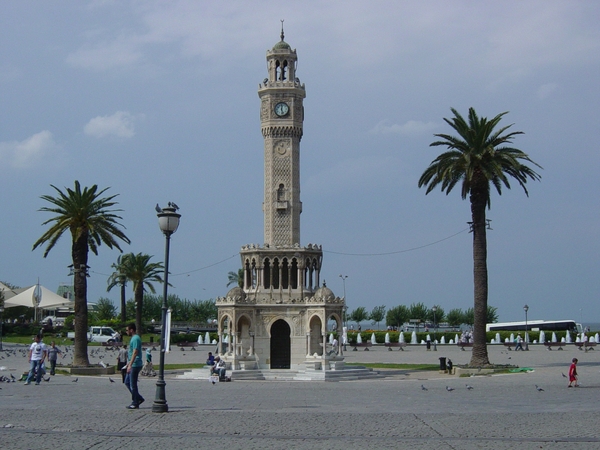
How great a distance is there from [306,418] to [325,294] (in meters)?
24.1

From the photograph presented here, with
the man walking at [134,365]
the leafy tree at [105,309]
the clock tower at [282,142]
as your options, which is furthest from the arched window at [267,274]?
the leafy tree at [105,309]

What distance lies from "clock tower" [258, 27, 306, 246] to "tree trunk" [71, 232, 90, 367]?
10000 millimetres

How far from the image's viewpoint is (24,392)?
83.8ft

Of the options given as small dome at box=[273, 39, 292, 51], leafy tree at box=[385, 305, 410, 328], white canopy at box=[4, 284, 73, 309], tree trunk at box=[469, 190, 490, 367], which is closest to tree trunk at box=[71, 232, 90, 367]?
small dome at box=[273, 39, 292, 51]

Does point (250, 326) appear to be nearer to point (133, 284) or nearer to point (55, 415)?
point (55, 415)

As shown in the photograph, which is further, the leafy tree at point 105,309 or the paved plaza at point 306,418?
the leafy tree at point 105,309

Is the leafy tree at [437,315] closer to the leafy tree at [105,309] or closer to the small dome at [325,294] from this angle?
the leafy tree at [105,309]

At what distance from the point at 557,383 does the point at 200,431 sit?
19.3 meters

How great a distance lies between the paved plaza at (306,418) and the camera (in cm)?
1454

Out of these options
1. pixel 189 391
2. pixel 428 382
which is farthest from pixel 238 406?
pixel 428 382

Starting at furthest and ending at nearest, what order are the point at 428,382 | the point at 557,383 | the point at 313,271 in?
the point at 313,271
the point at 428,382
the point at 557,383

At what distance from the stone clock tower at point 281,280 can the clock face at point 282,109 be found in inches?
2.2

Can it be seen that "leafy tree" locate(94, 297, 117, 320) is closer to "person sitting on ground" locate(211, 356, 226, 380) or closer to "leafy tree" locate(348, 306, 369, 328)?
"leafy tree" locate(348, 306, 369, 328)

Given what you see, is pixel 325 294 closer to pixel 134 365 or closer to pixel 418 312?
pixel 134 365
